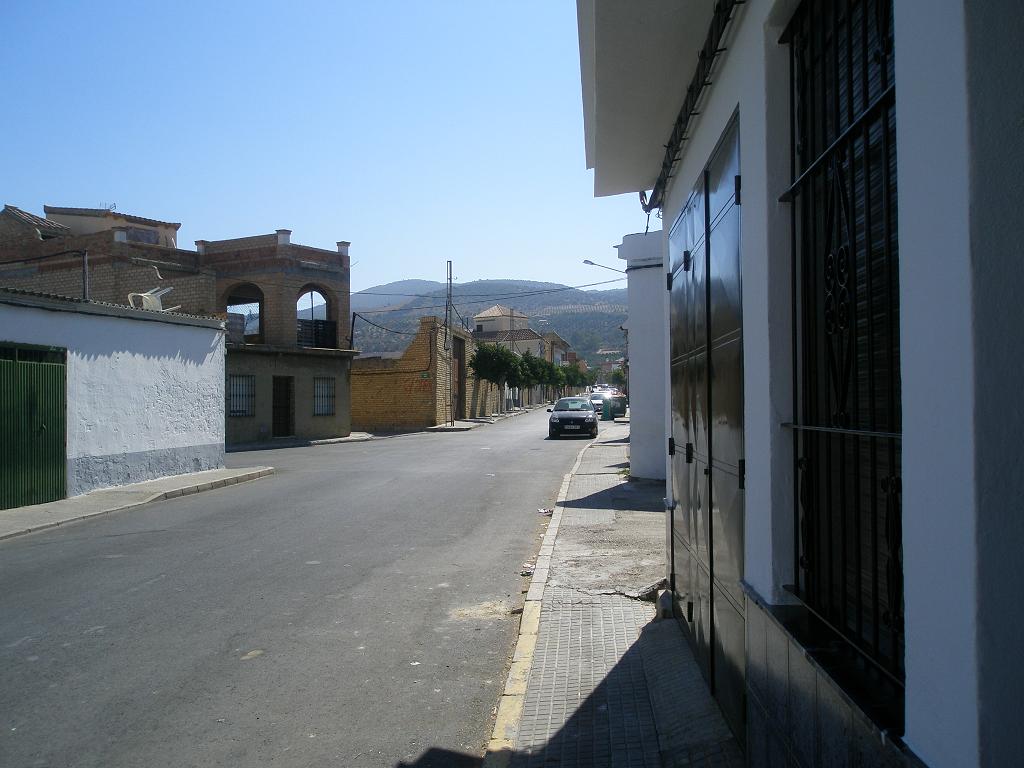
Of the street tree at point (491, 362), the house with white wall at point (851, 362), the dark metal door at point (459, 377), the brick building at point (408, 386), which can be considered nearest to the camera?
the house with white wall at point (851, 362)

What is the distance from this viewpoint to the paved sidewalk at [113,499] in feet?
34.6

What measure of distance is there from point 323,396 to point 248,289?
6519 mm

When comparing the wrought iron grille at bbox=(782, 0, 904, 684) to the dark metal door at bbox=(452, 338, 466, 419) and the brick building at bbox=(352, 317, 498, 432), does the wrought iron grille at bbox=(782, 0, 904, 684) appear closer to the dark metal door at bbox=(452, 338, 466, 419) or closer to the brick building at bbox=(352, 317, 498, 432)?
the brick building at bbox=(352, 317, 498, 432)

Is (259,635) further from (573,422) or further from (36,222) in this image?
(36,222)

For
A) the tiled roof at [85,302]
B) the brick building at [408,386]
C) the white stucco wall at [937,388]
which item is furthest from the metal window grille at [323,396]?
the white stucco wall at [937,388]

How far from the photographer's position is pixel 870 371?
2.16 m

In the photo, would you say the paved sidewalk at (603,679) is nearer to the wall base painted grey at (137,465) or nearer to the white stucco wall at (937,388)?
the white stucco wall at (937,388)

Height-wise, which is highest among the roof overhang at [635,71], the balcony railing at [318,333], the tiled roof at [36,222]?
the tiled roof at [36,222]

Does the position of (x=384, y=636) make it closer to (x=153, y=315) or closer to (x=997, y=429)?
A: (x=997, y=429)

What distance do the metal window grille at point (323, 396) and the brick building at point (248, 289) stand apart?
0.13ft

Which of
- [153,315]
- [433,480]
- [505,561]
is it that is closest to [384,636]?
[505,561]

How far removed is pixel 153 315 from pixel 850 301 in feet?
50.1

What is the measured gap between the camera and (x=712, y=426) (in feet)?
13.3

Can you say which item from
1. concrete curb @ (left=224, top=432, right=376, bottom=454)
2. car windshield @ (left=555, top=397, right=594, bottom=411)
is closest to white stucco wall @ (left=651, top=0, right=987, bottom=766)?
concrete curb @ (left=224, top=432, right=376, bottom=454)
